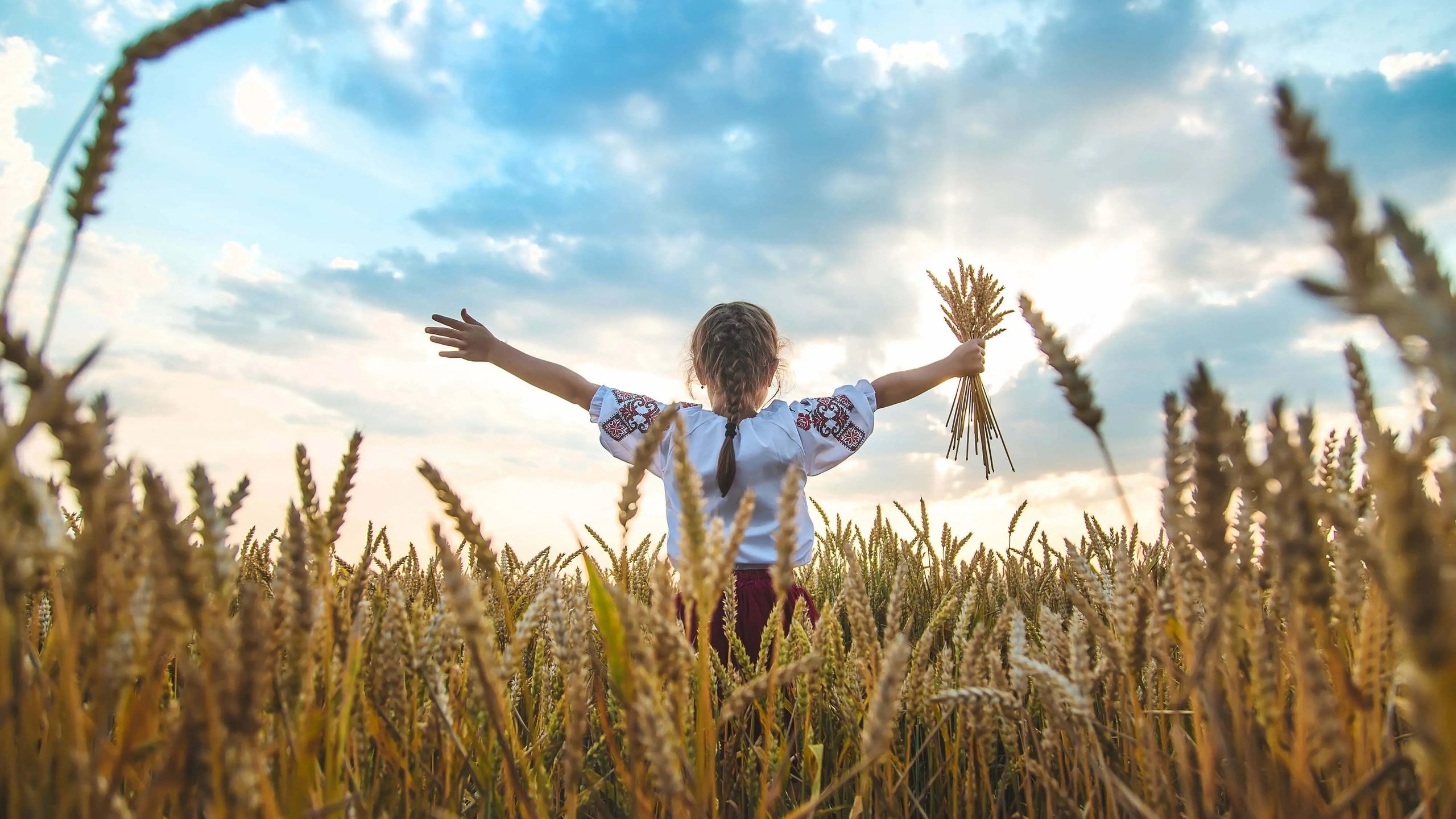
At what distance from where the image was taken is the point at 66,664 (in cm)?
67

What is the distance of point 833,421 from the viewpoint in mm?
3863

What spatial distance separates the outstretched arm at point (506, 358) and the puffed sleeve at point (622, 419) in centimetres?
8

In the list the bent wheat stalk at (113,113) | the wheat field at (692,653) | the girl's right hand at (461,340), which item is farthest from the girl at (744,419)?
the bent wheat stalk at (113,113)

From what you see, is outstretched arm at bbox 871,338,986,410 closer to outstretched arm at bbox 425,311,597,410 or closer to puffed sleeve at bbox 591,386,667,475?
puffed sleeve at bbox 591,386,667,475

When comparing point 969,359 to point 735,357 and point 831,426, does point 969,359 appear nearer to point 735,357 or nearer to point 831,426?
point 831,426

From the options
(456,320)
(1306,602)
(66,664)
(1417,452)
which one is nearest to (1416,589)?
(1306,602)

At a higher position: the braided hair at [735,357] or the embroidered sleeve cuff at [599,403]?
the braided hair at [735,357]

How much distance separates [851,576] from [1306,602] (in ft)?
1.79

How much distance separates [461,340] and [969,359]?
8.15 ft

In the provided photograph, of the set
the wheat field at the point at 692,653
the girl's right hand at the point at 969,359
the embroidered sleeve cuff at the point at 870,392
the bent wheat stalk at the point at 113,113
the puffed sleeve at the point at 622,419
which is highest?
the girl's right hand at the point at 969,359

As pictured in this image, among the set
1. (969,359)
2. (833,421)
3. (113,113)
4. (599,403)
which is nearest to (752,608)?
(833,421)

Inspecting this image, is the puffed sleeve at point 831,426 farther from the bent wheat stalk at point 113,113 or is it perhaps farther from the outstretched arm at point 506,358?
the bent wheat stalk at point 113,113

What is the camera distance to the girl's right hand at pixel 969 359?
418 cm

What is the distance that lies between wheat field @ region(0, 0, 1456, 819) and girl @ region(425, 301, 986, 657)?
2.14 m
